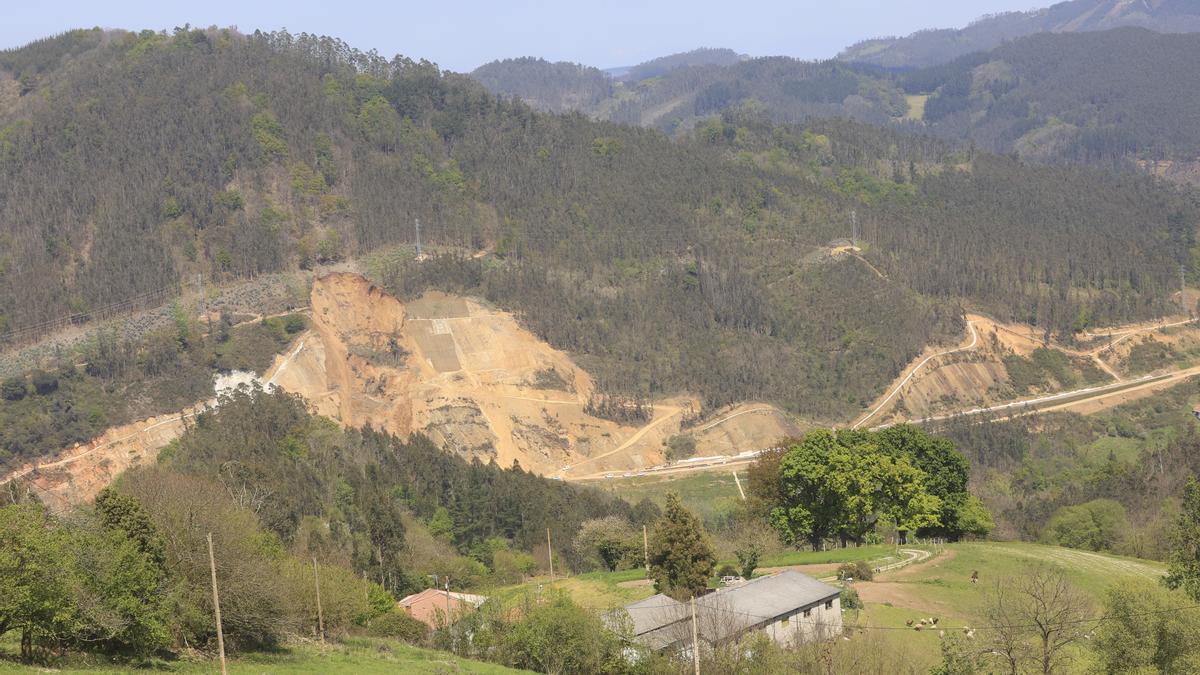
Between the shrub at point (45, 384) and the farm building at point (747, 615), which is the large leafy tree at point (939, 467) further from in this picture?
the shrub at point (45, 384)

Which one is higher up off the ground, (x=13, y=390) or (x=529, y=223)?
(x=529, y=223)

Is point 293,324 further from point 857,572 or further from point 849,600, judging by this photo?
point 849,600

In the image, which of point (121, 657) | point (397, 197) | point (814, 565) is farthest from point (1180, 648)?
point (397, 197)

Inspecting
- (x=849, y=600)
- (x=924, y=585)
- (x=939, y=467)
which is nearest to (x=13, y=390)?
(x=939, y=467)

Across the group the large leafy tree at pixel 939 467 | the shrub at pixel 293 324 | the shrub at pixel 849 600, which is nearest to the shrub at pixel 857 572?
the shrub at pixel 849 600

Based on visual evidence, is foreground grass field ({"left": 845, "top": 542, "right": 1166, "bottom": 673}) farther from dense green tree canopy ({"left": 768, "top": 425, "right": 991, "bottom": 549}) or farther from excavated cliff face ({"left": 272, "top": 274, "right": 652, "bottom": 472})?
excavated cliff face ({"left": 272, "top": 274, "right": 652, "bottom": 472})

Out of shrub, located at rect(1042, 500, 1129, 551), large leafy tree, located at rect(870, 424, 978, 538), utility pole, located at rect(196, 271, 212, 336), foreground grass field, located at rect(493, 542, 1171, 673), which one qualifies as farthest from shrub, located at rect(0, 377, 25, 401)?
shrub, located at rect(1042, 500, 1129, 551)
